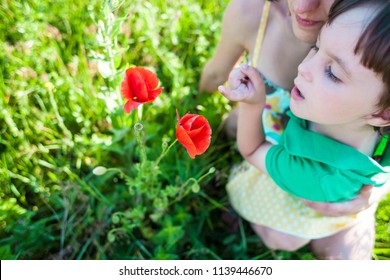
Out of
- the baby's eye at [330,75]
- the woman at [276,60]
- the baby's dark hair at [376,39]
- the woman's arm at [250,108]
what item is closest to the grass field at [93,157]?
the woman at [276,60]

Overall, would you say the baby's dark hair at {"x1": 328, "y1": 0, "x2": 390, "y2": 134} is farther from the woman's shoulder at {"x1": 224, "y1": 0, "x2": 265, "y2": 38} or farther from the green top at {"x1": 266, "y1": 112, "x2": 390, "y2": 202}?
the woman's shoulder at {"x1": 224, "y1": 0, "x2": 265, "y2": 38}

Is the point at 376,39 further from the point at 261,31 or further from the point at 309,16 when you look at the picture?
the point at 261,31

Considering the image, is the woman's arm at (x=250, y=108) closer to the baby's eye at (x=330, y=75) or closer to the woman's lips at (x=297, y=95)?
the woman's lips at (x=297, y=95)

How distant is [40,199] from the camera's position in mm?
1734

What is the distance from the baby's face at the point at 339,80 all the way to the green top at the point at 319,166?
0.12m

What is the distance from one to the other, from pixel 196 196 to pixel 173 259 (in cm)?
30

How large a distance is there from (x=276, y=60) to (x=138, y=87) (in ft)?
2.17

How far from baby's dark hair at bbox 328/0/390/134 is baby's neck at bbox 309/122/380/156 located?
0.88 ft

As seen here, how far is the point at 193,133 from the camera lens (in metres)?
1.08

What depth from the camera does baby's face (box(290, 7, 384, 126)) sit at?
108cm

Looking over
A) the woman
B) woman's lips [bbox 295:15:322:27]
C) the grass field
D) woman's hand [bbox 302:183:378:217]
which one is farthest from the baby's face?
→ the grass field

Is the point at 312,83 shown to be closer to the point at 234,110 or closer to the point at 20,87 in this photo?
the point at 234,110

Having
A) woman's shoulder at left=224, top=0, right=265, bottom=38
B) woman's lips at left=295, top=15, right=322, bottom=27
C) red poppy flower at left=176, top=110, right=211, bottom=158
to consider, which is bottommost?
red poppy flower at left=176, top=110, right=211, bottom=158
